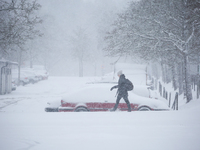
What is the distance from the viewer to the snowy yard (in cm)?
388

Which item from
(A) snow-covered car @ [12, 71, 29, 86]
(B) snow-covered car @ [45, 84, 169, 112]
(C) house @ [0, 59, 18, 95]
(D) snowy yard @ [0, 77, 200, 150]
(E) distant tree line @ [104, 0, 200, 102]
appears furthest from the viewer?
(A) snow-covered car @ [12, 71, 29, 86]

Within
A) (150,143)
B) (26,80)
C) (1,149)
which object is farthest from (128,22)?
(26,80)

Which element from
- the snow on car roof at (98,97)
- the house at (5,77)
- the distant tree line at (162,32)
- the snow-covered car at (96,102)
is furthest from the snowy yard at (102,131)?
the house at (5,77)

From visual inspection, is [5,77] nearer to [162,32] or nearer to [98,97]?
[98,97]

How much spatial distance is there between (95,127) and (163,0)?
8914mm

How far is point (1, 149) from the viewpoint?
3.78m

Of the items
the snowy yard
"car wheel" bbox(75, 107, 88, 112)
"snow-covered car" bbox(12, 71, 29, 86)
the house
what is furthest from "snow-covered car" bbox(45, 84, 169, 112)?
"snow-covered car" bbox(12, 71, 29, 86)

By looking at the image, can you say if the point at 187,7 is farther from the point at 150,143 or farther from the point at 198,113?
→ the point at 150,143

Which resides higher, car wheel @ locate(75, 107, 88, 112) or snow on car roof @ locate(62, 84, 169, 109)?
snow on car roof @ locate(62, 84, 169, 109)

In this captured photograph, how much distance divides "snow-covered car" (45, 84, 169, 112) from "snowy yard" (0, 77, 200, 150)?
575 mm

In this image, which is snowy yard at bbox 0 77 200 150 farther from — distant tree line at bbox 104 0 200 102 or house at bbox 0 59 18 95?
house at bbox 0 59 18 95

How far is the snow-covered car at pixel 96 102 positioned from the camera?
22.7ft

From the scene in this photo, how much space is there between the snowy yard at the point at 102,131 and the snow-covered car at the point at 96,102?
22.7 inches

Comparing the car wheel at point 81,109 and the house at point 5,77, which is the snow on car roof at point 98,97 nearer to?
the car wheel at point 81,109
